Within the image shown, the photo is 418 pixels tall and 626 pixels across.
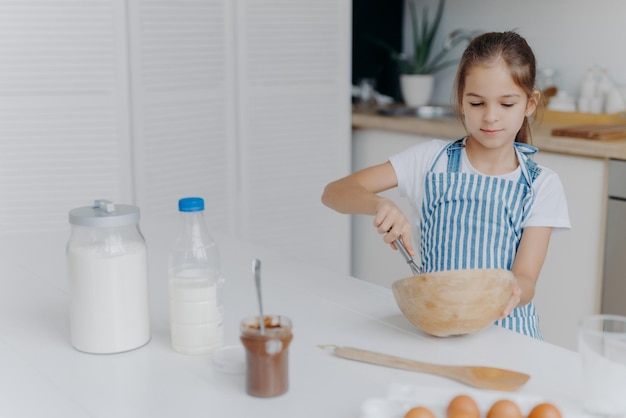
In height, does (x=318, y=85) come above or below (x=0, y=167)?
above

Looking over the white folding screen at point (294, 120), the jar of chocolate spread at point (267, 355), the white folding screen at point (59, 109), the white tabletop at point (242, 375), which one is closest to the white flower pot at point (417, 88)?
the white folding screen at point (294, 120)

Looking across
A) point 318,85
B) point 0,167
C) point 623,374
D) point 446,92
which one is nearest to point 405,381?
point 623,374

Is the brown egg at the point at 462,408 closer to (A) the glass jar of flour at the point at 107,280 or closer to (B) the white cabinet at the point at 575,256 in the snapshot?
(A) the glass jar of flour at the point at 107,280

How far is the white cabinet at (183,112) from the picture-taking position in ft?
9.32

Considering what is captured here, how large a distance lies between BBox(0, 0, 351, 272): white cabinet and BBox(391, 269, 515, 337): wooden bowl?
200cm

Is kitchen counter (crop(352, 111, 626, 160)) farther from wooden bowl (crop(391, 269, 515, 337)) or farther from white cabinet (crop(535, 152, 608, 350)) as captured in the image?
wooden bowl (crop(391, 269, 515, 337))

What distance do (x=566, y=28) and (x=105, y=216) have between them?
8.16 ft

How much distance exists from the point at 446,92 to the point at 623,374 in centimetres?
288

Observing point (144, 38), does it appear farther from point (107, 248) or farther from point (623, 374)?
point (623, 374)

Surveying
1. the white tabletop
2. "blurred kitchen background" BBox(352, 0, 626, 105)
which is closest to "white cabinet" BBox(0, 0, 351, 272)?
"blurred kitchen background" BBox(352, 0, 626, 105)

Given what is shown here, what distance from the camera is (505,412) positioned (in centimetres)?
91

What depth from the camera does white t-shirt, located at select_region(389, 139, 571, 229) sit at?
1.54 meters

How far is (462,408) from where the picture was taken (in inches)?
36.4

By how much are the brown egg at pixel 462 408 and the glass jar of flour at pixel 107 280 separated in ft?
1.58
